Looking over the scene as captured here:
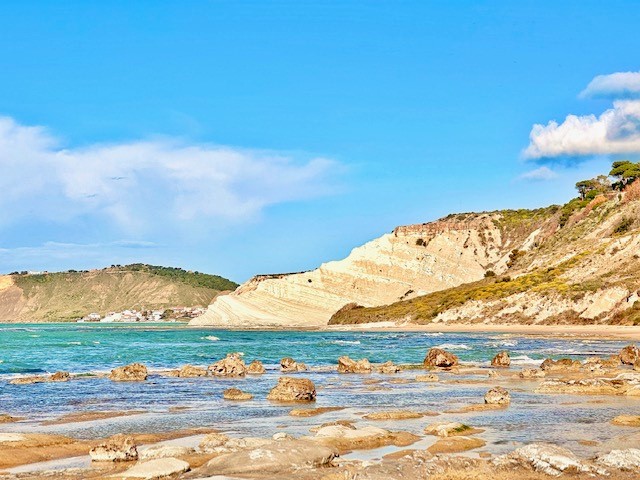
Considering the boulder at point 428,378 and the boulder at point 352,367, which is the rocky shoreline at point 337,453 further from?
the boulder at point 352,367

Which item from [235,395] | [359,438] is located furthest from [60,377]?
[359,438]

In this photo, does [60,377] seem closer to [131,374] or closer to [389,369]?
[131,374]

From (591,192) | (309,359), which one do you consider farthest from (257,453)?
(591,192)

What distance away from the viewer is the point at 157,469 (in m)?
12.5

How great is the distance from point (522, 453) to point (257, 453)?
4.48 m

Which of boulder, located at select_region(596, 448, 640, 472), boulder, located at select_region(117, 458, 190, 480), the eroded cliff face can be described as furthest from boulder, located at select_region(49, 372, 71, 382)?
the eroded cliff face

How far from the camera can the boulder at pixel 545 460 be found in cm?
1258

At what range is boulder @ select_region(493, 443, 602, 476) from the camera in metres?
12.6

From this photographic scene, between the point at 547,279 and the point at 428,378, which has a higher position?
the point at 547,279

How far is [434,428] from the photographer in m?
17.3

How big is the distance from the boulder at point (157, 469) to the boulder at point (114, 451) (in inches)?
56.2

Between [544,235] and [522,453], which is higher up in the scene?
[544,235]

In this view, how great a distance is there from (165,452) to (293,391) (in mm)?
10649

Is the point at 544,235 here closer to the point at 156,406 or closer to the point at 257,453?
the point at 156,406
